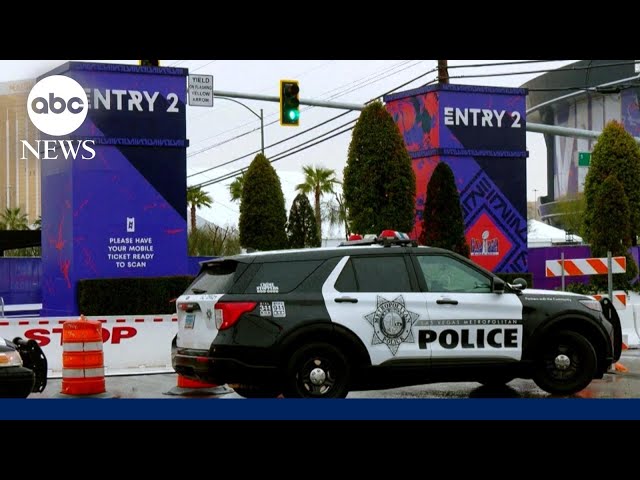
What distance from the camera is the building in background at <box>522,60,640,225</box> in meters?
127

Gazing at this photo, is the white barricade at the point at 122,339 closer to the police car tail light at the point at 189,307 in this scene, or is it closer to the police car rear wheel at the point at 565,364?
the police car tail light at the point at 189,307

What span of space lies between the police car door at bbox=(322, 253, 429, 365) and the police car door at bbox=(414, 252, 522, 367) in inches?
5.8

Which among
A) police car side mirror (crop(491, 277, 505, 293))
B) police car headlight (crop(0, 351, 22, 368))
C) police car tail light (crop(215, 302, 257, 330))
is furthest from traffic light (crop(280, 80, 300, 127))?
police car headlight (crop(0, 351, 22, 368))

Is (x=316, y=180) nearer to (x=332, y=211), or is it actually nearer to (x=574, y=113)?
(x=332, y=211)

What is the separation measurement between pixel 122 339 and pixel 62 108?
9.04m

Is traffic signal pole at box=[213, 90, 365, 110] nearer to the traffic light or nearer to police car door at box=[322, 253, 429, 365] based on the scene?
the traffic light

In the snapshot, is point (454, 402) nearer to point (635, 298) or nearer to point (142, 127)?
point (142, 127)

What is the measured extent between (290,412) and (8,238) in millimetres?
26566

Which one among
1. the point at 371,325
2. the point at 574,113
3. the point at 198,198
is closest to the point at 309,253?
the point at 371,325

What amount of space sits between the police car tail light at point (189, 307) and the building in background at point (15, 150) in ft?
64.4

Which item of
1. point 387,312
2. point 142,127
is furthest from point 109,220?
point 387,312

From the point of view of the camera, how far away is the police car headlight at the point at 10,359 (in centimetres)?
1135
